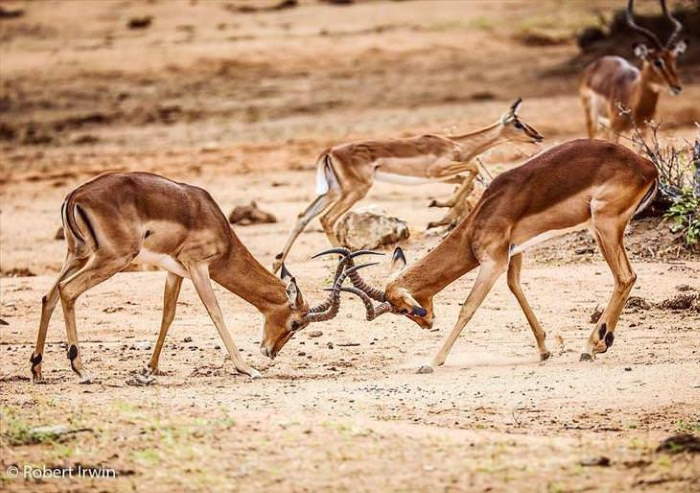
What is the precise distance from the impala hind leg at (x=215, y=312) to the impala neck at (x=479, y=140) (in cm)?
479

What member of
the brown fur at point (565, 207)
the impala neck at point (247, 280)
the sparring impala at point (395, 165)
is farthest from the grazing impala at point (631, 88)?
the impala neck at point (247, 280)

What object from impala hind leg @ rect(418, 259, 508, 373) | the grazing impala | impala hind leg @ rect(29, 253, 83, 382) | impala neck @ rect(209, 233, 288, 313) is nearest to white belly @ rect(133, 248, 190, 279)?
impala neck @ rect(209, 233, 288, 313)

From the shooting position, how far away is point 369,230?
43.2 ft

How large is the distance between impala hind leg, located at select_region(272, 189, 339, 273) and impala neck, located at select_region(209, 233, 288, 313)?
2841 mm

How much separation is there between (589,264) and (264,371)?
3.75 metres

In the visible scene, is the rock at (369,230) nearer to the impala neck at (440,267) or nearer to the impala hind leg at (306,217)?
the impala hind leg at (306,217)

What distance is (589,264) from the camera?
1244cm

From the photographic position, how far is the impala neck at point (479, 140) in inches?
558

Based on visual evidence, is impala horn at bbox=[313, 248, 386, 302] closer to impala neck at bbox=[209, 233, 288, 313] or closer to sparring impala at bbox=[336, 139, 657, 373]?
sparring impala at bbox=[336, 139, 657, 373]

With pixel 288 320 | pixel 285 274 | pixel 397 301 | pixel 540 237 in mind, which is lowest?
pixel 288 320

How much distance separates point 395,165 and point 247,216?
2.19 meters

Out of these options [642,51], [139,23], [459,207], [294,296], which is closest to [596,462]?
[294,296]

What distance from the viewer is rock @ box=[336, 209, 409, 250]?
13.1 m

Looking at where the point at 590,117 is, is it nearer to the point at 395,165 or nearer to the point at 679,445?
the point at 395,165
